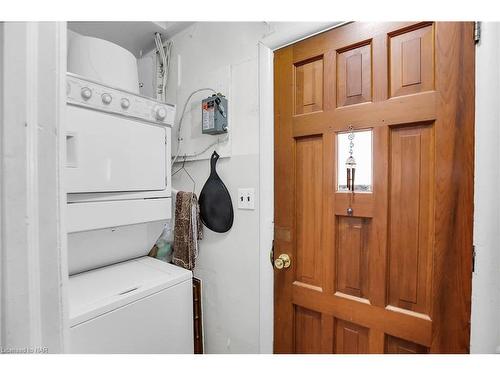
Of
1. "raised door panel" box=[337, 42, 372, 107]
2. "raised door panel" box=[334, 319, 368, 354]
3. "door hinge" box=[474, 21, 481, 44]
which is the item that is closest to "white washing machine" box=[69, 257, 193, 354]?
"raised door panel" box=[334, 319, 368, 354]

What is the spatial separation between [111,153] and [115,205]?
0.85ft

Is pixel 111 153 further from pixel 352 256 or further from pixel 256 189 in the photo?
pixel 352 256

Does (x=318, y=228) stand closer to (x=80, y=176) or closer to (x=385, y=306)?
(x=385, y=306)

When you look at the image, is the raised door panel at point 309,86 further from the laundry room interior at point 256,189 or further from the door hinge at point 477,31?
the door hinge at point 477,31

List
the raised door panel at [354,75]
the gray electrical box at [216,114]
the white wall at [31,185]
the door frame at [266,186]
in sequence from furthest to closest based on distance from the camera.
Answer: the gray electrical box at [216,114], the door frame at [266,186], the raised door panel at [354,75], the white wall at [31,185]

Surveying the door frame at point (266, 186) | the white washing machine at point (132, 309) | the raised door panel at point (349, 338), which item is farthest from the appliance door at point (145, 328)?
the raised door panel at point (349, 338)

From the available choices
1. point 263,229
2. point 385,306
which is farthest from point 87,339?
point 385,306

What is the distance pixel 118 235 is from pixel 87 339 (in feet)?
2.14

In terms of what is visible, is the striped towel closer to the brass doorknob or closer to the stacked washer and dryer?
the stacked washer and dryer

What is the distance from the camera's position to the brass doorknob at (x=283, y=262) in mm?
1176

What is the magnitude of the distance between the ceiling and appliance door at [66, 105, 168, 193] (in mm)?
802

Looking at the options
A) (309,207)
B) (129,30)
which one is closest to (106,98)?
(129,30)

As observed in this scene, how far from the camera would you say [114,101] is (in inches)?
44.1

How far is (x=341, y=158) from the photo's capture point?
3.38 feet
